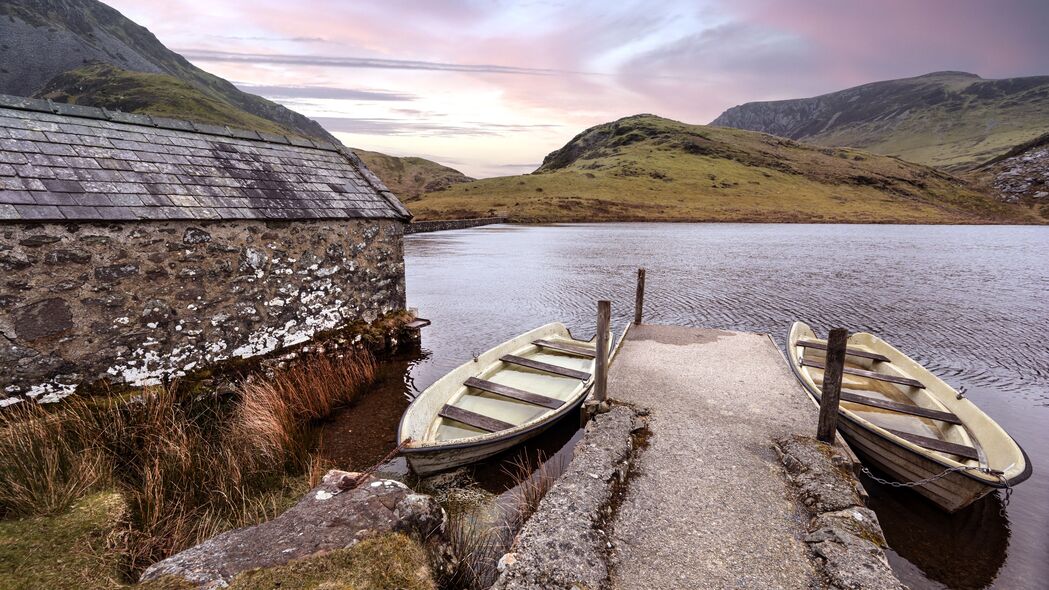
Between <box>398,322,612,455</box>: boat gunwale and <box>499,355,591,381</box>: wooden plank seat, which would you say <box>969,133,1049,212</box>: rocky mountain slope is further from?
<box>398,322,612,455</box>: boat gunwale

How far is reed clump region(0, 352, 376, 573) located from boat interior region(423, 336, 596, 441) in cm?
219

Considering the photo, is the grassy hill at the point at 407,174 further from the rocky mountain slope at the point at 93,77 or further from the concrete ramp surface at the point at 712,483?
the concrete ramp surface at the point at 712,483

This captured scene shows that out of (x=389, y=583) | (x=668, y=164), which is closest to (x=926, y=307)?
(x=389, y=583)

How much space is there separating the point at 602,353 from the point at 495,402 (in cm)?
234

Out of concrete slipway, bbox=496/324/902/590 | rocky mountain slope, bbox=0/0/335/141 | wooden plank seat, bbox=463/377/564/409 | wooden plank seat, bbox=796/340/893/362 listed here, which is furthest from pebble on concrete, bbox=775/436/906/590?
rocky mountain slope, bbox=0/0/335/141

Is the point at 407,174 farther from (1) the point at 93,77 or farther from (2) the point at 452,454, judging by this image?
(2) the point at 452,454

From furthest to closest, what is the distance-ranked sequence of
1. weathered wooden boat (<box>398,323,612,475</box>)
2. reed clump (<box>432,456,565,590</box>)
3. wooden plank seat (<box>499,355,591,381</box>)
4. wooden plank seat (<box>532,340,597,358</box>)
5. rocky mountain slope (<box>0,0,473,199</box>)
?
rocky mountain slope (<box>0,0,473,199</box>) < wooden plank seat (<box>532,340,597,358</box>) < wooden plank seat (<box>499,355,591,381</box>) < weathered wooden boat (<box>398,323,612,475</box>) < reed clump (<box>432,456,565,590</box>)

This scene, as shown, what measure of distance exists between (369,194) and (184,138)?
381cm

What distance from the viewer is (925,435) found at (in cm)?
750

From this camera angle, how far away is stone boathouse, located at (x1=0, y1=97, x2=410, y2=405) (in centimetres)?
622

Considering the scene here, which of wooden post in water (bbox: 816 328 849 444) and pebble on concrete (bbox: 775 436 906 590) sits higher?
wooden post in water (bbox: 816 328 849 444)

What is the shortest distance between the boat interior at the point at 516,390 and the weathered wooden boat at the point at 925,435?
4414 millimetres

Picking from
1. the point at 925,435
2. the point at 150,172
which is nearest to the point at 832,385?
the point at 925,435

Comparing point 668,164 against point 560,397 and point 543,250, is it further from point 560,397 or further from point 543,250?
point 560,397
